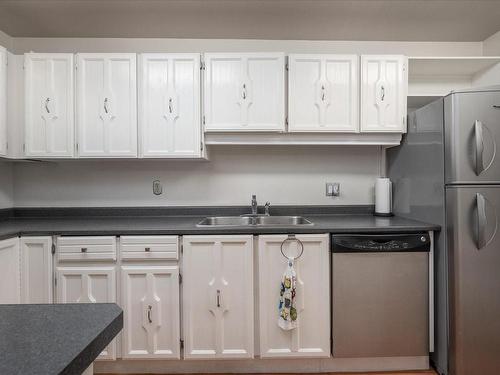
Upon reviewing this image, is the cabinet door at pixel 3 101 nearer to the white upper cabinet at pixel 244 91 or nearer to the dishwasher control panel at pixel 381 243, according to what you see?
the white upper cabinet at pixel 244 91

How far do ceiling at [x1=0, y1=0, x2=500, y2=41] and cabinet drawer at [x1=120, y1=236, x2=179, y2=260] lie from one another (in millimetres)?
1593

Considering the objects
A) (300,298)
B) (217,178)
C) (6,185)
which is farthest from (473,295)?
(6,185)

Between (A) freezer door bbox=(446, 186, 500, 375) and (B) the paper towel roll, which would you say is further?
(B) the paper towel roll

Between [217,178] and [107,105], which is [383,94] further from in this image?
[107,105]

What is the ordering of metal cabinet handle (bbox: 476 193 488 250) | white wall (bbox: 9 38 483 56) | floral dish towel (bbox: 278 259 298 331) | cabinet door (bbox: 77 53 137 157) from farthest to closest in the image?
white wall (bbox: 9 38 483 56), cabinet door (bbox: 77 53 137 157), floral dish towel (bbox: 278 259 298 331), metal cabinet handle (bbox: 476 193 488 250)

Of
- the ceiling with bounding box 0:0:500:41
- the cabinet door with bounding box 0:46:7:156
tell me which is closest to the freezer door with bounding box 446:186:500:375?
the ceiling with bounding box 0:0:500:41

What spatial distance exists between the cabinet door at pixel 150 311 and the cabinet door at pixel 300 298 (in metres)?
0.56

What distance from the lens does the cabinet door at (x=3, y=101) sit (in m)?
2.02

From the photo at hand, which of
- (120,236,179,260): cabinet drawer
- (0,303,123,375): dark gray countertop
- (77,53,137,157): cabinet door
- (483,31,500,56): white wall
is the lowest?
(120,236,179,260): cabinet drawer

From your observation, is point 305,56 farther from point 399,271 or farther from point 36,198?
point 36,198

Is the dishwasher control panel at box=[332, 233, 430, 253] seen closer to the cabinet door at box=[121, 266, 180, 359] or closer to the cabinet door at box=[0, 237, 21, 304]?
the cabinet door at box=[121, 266, 180, 359]

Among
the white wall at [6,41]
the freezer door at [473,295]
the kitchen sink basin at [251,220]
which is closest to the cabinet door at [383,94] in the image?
the freezer door at [473,295]

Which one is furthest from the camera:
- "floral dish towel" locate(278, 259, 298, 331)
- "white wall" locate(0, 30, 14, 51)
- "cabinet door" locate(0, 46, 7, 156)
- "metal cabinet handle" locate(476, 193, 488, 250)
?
"white wall" locate(0, 30, 14, 51)

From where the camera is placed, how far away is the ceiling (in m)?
2.03
